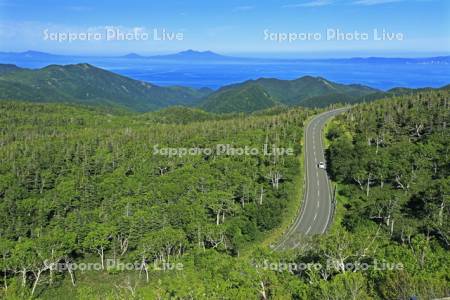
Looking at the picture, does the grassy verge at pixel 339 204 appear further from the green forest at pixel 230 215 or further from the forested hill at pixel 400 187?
the green forest at pixel 230 215

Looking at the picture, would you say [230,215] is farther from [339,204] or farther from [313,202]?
[339,204]

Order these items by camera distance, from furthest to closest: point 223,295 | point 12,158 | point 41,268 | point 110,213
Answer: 1. point 12,158
2. point 110,213
3. point 41,268
4. point 223,295

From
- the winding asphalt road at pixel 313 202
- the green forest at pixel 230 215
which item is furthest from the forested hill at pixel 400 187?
the winding asphalt road at pixel 313 202

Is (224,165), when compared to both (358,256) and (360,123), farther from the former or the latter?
(358,256)

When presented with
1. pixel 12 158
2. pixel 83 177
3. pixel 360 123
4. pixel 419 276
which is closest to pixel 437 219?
pixel 419 276

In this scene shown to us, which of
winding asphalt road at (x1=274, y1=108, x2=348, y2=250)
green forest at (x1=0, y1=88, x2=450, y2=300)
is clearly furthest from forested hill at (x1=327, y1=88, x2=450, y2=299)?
winding asphalt road at (x1=274, y1=108, x2=348, y2=250)

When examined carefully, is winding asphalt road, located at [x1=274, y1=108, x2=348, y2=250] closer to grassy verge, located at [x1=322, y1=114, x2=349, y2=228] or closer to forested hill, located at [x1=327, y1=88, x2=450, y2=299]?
grassy verge, located at [x1=322, y1=114, x2=349, y2=228]
